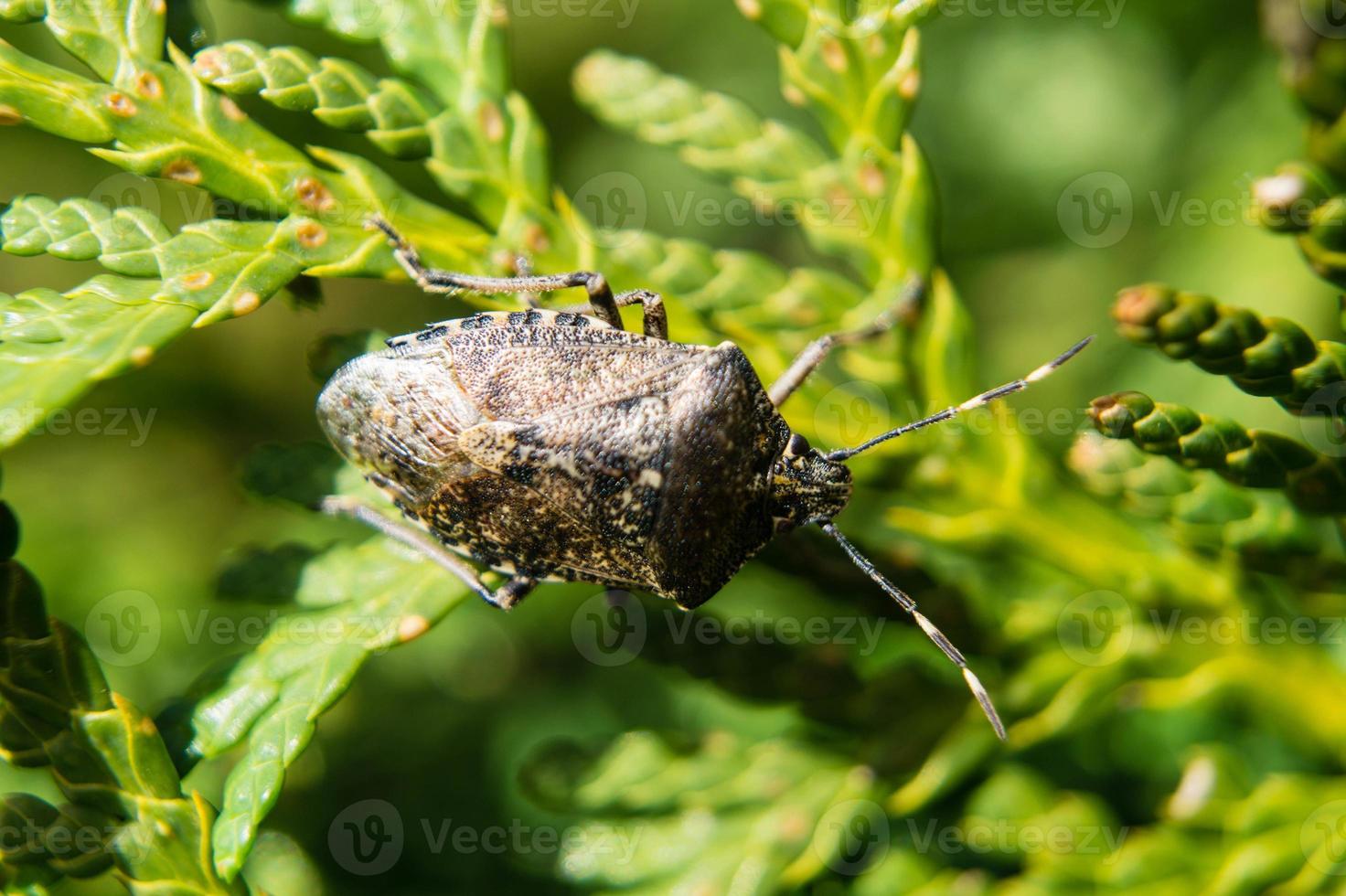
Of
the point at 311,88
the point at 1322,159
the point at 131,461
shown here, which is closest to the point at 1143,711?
the point at 1322,159

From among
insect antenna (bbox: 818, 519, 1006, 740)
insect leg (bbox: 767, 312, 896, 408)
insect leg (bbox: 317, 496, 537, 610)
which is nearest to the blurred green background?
insect antenna (bbox: 818, 519, 1006, 740)

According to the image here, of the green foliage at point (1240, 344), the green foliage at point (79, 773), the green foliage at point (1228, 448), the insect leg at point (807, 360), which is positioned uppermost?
the green foliage at point (1240, 344)

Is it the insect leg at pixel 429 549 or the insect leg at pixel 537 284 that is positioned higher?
the insect leg at pixel 537 284

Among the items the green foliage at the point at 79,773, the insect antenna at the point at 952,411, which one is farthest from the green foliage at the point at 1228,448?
the green foliage at the point at 79,773

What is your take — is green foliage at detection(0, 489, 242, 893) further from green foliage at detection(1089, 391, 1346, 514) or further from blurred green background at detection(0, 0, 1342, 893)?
green foliage at detection(1089, 391, 1346, 514)

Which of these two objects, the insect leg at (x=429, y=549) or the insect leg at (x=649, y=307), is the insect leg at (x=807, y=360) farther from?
the insect leg at (x=429, y=549)

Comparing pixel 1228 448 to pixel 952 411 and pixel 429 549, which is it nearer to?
pixel 952 411

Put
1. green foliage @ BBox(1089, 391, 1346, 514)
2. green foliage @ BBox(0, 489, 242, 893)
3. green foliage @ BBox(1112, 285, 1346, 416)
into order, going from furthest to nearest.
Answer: green foliage @ BBox(0, 489, 242, 893) → green foliage @ BBox(1089, 391, 1346, 514) → green foliage @ BBox(1112, 285, 1346, 416)

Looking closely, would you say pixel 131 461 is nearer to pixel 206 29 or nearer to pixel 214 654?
pixel 214 654
